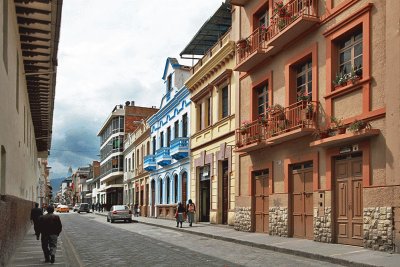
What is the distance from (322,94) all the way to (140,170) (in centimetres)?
3803

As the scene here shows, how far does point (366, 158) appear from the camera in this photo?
15.2 metres

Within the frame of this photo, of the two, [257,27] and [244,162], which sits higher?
[257,27]

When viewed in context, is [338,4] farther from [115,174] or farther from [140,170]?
[115,174]

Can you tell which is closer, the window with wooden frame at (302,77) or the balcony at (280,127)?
the balcony at (280,127)

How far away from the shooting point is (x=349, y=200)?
16.1 meters

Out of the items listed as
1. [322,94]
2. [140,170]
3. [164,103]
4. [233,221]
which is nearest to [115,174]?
[140,170]

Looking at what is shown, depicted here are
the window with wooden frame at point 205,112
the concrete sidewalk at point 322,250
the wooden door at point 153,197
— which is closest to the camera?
the concrete sidewalk at point 322,250

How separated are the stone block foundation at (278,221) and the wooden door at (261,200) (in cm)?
102

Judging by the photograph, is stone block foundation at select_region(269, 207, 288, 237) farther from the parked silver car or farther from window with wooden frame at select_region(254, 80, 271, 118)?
the parked silver car

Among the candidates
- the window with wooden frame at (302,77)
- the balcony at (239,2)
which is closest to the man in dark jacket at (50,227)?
the window with wooden frame at (302,77)

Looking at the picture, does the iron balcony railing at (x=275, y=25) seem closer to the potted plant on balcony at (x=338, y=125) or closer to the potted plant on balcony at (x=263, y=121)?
the potted plant on balcony at (x=263, y=121)

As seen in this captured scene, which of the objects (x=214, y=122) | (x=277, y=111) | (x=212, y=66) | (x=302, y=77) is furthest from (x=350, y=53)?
(x=214, y=122)

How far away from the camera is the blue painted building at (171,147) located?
3606cm

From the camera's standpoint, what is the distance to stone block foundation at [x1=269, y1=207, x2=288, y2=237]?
19.8 m
